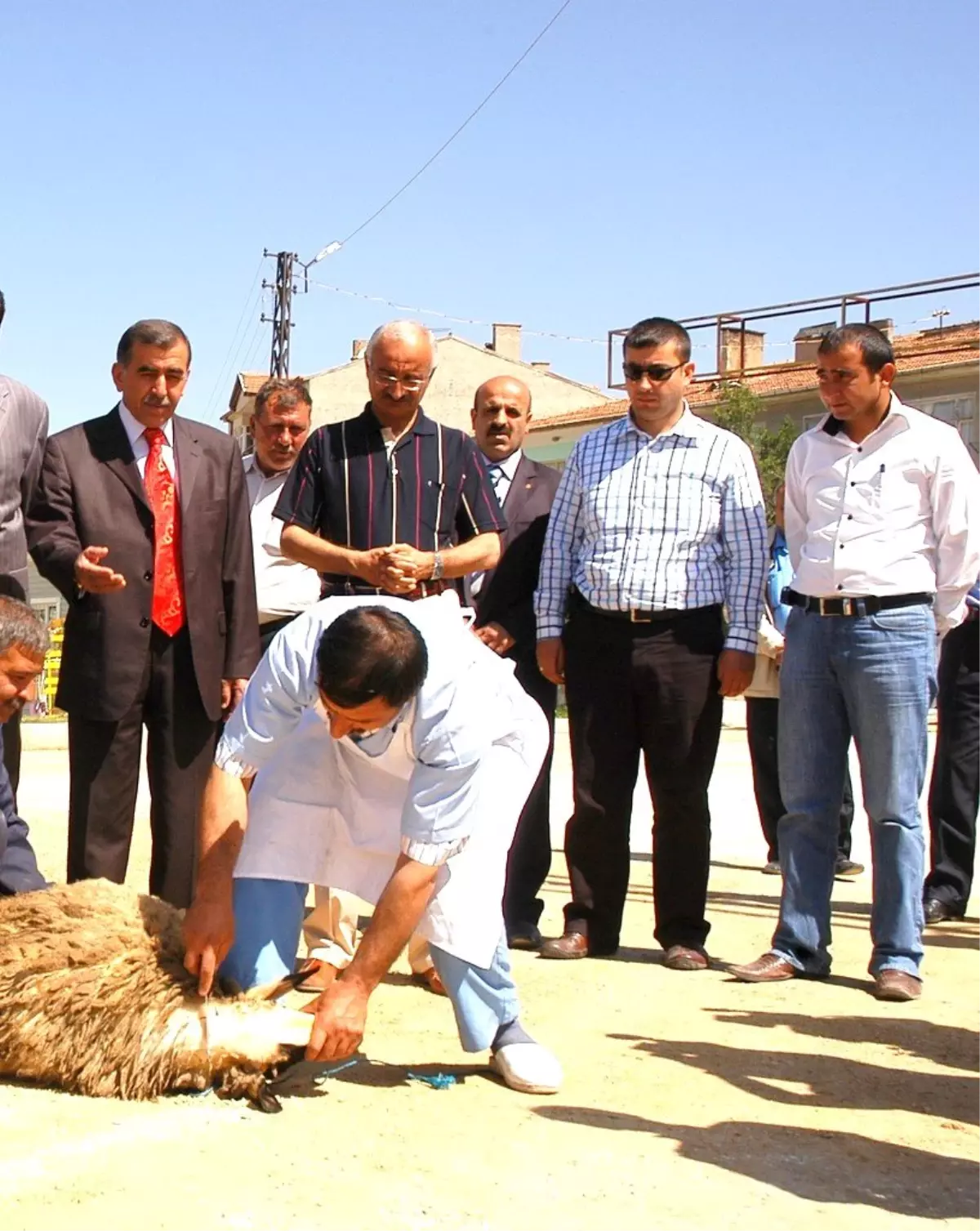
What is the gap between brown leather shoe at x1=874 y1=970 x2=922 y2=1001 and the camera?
19.4 feet

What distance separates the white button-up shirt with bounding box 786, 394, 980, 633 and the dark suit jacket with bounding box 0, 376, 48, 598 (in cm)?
289

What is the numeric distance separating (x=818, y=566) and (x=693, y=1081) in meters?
2.23

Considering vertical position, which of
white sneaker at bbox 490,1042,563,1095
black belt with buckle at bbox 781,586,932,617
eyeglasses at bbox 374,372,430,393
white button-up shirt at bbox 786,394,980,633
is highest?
eyeglasses at bbox 374,372,430,393

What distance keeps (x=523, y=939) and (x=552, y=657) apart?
1.14 m

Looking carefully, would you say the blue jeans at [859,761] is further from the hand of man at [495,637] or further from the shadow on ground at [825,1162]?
the shadow on ground at [825,1162]

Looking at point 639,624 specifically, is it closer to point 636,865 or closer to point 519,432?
point 519,432

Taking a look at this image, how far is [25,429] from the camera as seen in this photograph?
19.8ft

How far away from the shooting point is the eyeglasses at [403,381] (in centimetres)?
623

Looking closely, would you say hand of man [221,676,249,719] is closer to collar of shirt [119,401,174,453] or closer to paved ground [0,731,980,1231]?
collar of shirt [119,401,174,453]

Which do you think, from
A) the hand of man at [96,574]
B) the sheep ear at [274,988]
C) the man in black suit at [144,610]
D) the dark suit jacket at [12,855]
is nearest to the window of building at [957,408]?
the man in black suit at [144,610]

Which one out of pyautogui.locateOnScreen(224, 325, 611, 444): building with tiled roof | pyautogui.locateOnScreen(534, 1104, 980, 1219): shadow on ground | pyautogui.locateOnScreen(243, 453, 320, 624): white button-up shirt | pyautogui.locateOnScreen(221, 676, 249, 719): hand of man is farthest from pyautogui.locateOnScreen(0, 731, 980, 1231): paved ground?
pyautogui.locateOnScreen(224, 325, 611, 444): building with tiled roof

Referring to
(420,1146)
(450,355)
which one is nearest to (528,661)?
(420,1146)

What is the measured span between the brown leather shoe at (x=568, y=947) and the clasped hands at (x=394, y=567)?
1.56m

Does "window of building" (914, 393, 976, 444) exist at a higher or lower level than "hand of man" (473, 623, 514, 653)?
higher
